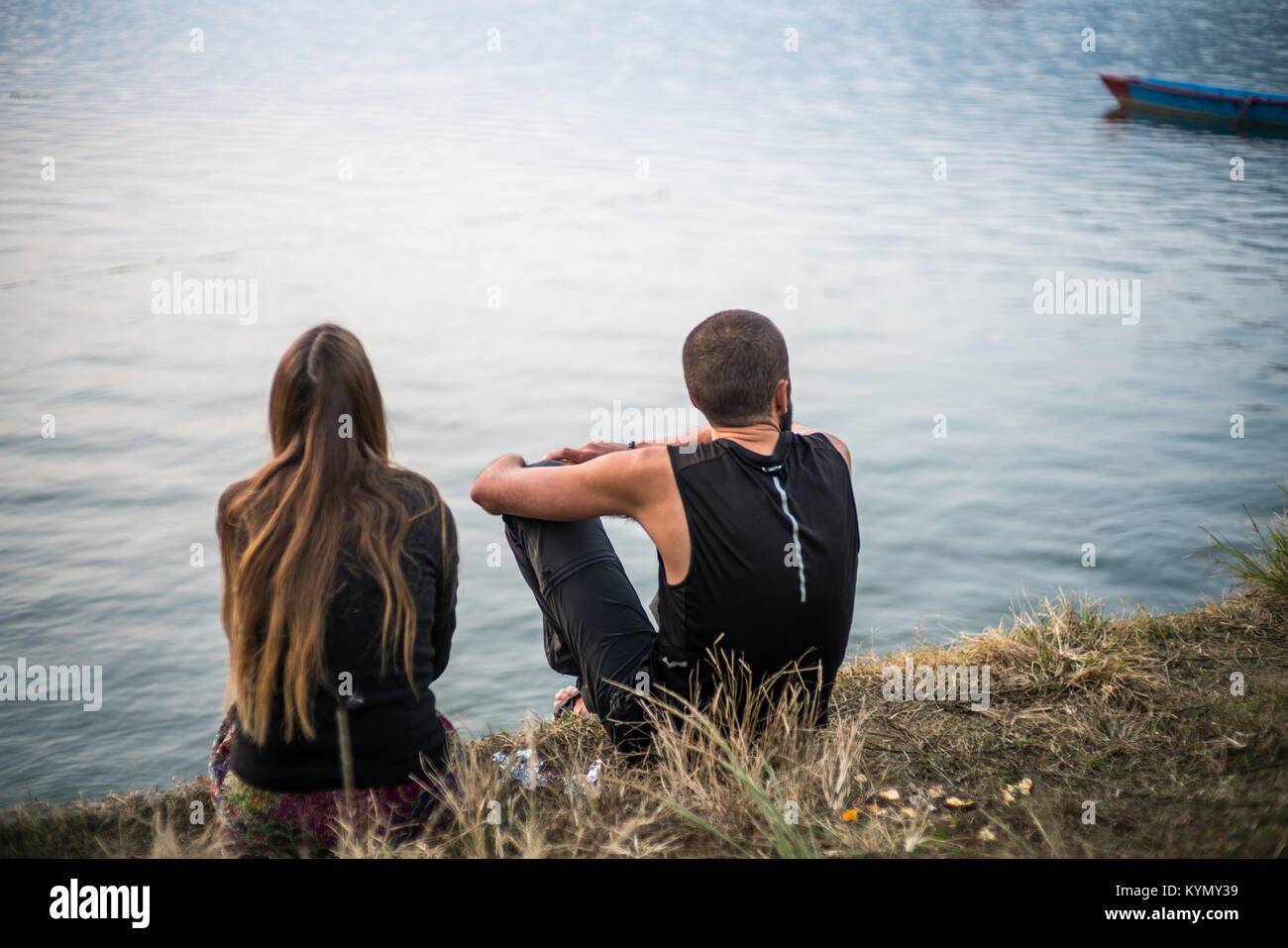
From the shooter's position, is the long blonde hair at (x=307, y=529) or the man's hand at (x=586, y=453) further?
the man's hand at (x=586, y=453)

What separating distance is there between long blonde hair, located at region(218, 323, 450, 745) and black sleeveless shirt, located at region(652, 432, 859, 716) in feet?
2.29

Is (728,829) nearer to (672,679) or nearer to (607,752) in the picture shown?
(672,679)

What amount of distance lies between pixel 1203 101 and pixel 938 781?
28234 millimetres

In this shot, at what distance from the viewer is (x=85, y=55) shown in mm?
38656

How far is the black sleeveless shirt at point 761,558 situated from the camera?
305 centimetres

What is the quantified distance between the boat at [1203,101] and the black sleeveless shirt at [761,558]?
26.7 m

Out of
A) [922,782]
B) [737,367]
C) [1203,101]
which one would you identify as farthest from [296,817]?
[1203,101]

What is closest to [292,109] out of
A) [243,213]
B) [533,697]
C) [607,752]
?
[243,213]

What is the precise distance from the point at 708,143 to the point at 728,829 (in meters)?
26.3

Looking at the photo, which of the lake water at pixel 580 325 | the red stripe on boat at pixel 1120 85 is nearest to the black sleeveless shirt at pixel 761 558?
the lake water at pixel 580 325

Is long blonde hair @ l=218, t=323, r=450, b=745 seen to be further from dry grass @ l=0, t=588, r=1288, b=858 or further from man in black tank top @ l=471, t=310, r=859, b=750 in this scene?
man in black tank top @ l=471, t=310, r=859, b=750

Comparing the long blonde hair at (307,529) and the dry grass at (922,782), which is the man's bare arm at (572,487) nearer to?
the long blonde hair at (307,529)

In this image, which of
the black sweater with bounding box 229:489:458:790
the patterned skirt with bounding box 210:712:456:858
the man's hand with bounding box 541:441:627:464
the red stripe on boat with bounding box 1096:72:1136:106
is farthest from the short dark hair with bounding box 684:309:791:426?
the red stripe on boat with bounding box 1096:72:1136:106

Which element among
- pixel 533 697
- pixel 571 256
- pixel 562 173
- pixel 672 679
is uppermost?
pixel 562 173
